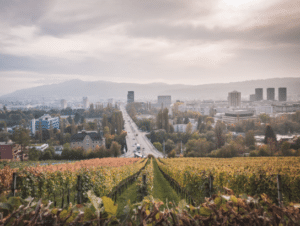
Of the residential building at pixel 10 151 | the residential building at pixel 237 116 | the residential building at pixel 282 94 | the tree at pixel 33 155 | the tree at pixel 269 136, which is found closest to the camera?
the tree at pixel 269 136

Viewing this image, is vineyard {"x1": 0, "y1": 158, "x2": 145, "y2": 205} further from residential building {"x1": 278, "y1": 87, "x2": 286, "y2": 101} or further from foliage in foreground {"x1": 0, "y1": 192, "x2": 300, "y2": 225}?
residential building {"x1": 278, "y1": 87, "x2": 286, "y2": 101}

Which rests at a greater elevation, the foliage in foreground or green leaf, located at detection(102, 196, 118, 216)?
green leaf, located at detection(102, 196, 118, 216)

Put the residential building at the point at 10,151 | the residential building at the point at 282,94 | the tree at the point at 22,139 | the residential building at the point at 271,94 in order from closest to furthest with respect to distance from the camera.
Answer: the residential building at the point at 10,151
the tree at the point at 22,139
the residential building at the point at 282,94
the residential building at the point at 271,94

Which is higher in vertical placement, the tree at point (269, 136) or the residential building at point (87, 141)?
the tree at point (269, 136)

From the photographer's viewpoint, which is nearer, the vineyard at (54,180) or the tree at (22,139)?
the vineyard at (54,180)

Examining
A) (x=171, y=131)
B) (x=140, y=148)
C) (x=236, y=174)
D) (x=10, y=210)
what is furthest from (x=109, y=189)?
(x=171, y=131)

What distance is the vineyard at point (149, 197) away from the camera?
919 millimetres

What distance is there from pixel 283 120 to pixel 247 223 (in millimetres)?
49273

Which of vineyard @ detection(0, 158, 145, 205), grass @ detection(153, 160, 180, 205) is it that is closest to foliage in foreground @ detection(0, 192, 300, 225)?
grass @ detection(153, 160, 180, 205)

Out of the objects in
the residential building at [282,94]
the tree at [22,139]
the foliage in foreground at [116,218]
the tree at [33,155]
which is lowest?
the tree at [33,155]

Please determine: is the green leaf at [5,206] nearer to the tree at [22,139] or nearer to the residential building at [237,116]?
the tree at [22,139]

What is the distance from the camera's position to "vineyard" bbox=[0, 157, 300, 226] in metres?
0.92

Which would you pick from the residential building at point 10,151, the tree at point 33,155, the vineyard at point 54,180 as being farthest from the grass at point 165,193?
the residential building at point 10,151

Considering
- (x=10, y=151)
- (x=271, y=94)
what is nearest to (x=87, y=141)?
(x=10, y=151)
